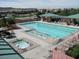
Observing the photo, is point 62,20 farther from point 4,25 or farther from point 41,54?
point 41,54

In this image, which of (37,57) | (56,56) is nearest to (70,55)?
(56,56)

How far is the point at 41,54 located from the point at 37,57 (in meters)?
0.62

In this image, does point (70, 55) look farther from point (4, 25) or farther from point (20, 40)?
point (4, 25)

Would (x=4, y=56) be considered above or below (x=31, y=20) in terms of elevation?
above

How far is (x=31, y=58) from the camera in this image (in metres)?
9.80

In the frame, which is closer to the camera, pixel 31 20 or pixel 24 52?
pixel 24 52

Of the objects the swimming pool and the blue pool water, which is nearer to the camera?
the swimming pool

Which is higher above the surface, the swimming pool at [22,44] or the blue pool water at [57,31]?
the swimming pool at [22,44]

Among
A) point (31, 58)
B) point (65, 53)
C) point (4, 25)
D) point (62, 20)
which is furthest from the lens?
point (62, 20)

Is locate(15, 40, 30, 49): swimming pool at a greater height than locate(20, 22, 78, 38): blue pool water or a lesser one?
greater

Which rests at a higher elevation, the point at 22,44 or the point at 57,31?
the point at 22,44

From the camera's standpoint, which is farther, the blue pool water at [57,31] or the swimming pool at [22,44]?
the blue pool water at [57,31]

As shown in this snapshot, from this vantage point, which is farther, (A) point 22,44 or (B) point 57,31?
(B) point 57,31

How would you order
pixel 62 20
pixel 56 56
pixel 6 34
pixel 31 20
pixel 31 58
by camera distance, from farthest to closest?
pixel 31 20
pixel 62 20
pixel 6 34
pixel 31 58
pixel 56 56
